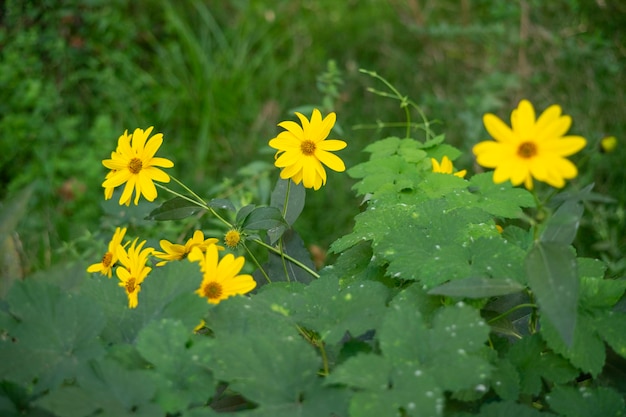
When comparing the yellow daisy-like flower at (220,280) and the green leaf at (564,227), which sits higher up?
the green leaf at (564,227)

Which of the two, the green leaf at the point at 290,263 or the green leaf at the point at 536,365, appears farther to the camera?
the green leaf at the point at 290,263

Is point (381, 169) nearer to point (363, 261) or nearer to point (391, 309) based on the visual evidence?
point (363, 261)

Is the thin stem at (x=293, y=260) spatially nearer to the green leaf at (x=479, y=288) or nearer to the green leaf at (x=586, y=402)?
Answer: the green leaf at (x=479, y=288)

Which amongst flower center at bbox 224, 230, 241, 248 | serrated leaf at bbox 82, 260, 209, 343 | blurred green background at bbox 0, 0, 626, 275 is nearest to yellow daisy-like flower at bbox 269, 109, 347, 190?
flower center at bbox 224, 230, 241, 248

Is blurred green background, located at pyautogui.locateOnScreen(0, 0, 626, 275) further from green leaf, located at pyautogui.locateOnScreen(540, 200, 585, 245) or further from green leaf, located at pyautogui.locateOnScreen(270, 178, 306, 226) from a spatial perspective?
green leaf, located at pyautogui.locateOnScreen(540, 200, 585, 245)

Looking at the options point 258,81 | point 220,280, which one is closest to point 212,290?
point 220,280

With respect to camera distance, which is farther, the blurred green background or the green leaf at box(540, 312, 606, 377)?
the blurred green background

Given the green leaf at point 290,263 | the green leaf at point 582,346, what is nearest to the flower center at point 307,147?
the green leaf at point 290,263
